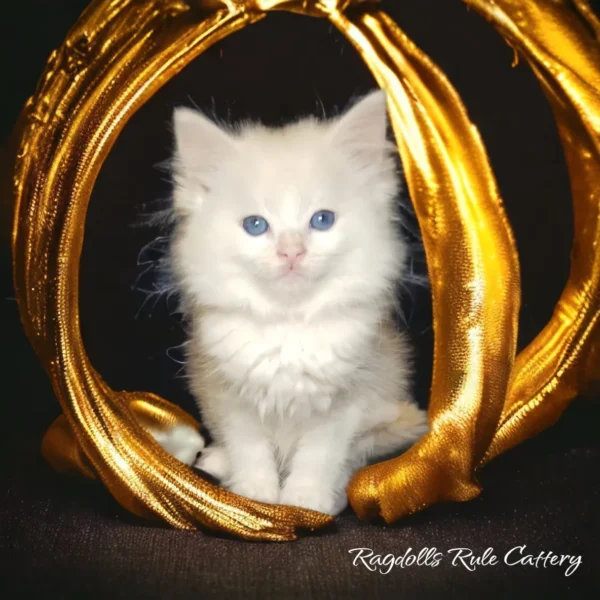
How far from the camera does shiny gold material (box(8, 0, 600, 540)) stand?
42.2 inches

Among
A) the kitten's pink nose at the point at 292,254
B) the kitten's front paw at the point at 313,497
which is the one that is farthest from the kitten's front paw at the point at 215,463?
the kitten's pink nose at the point at 292,254

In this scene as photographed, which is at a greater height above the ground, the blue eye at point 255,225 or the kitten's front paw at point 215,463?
the blue eye at point 255,225

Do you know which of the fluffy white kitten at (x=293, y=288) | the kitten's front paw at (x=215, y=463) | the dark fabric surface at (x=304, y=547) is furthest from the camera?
the kitten's front paw at (x=215, y=463)

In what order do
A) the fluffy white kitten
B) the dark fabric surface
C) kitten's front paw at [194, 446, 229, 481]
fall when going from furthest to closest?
kitten's front paw at [194, 446, 229, 481]
the fluffy white kitten
the dark fabric surface

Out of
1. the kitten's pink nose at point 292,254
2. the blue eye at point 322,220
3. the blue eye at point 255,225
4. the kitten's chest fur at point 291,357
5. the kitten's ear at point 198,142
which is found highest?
the kitten's ear at point 198,142

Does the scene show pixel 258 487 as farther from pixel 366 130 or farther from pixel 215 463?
pixel 366 130

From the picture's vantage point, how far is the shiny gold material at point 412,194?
3.51 feet

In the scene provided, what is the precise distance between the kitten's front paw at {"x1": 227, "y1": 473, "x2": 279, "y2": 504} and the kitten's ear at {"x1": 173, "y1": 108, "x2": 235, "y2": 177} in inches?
18.7

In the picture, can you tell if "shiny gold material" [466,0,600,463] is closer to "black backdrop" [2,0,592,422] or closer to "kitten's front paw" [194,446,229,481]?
"black backdrop" [2,0,592,422]

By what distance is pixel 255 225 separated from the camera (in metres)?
1.05

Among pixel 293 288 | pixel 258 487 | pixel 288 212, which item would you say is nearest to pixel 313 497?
pixel 258 487

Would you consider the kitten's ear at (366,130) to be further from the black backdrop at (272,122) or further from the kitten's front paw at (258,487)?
the kitten's front paw at (258,487)

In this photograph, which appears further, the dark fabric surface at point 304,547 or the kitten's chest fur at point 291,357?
the kitten's chest fur at point 291,357

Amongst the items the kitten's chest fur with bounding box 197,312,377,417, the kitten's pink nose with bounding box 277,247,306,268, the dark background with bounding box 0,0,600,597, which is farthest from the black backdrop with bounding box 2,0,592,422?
the kitten's pink nose with bounding box 277,247,306,268
